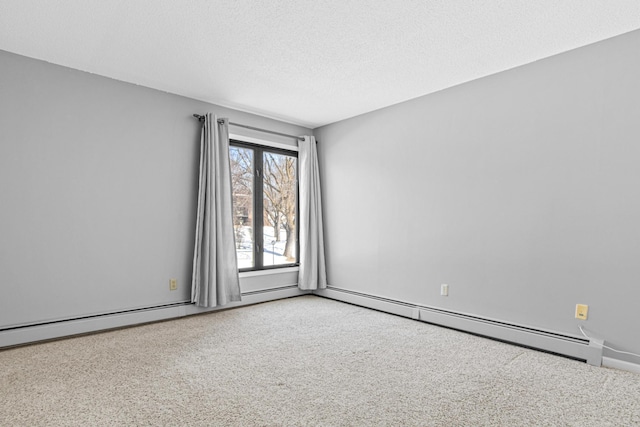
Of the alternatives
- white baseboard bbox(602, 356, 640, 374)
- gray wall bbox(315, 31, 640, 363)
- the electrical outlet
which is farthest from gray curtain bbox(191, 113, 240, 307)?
white baseboard bbox(602, 356, 640, 374)

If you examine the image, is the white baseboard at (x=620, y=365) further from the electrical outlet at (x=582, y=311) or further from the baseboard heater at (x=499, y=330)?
the electrical outlet at (x=582, y=311)

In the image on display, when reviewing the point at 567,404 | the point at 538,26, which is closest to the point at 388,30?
the point at 538,26

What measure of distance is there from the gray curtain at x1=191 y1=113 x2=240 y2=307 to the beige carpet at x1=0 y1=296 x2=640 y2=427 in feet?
1.94

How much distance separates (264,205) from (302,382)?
2.84 meters

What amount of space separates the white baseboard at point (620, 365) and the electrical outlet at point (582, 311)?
307 millimetres

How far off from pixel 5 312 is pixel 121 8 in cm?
258

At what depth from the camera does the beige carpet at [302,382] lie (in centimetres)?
194

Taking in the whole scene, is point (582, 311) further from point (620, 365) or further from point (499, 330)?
point (499, 330)

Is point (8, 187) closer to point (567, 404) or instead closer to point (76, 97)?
point (76, 97)

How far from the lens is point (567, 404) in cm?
209

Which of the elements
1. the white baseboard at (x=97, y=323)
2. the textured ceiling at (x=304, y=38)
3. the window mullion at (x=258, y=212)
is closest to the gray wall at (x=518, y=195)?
the textured ceiling at (x=304, y=38)

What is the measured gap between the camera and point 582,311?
2.79 metres

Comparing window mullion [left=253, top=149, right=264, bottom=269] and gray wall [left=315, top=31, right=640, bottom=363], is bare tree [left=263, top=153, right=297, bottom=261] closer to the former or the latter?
window mullion [left=253, top=149, right=264, bottom=269]

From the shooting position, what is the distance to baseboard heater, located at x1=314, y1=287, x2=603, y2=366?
107 inches
